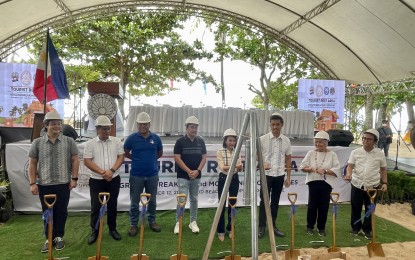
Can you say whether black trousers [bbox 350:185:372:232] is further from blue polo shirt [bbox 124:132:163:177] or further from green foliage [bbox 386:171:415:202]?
blue polo shirt [bbox 124:132:163:177]

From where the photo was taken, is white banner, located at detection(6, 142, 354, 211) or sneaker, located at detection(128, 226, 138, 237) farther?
white banner, located at detection(6, 142, 354, 211)

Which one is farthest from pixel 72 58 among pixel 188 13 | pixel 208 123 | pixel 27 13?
pixel 208 123

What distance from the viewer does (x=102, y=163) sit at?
3420 millimetres

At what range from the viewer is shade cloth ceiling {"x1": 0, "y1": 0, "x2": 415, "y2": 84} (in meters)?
6.97

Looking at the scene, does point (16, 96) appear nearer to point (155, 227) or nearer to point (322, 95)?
point (155, 227)

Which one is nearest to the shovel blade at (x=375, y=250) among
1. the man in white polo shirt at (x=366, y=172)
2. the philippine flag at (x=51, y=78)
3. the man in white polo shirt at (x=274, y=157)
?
the man in white polo shirt at (x=366, y=172)

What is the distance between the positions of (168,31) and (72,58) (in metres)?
4.09

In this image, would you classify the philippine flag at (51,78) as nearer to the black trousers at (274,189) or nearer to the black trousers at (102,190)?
the black trousers at (102,190)

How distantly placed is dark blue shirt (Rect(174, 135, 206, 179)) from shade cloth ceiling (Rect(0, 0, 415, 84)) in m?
5.27

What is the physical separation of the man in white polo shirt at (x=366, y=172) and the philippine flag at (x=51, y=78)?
4.40 m

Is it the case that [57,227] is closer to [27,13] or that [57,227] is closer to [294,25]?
[27,13]

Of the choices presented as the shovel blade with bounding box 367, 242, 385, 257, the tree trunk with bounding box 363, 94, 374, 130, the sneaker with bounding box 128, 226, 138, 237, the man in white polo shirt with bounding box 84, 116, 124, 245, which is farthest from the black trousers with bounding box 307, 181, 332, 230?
the tree trunk with bounding box 363, 94, 374, 130

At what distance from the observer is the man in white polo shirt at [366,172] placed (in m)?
3.83

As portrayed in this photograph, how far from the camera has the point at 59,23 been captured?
8906 millimetres
